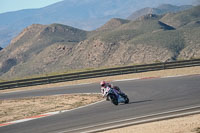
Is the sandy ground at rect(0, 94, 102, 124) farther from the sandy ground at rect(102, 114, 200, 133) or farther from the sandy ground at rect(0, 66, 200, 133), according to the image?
the sandy ground at rect(102, 114, 200, 133)

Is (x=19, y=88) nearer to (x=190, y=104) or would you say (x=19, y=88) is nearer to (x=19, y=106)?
(x=19, y=106)

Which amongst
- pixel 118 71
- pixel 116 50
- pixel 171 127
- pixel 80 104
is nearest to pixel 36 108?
pixel 80 104

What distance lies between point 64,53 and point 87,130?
8678 centimetres

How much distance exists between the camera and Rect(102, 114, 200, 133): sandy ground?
447 inches

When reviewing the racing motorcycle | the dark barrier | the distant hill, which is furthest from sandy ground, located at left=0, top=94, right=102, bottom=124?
the distant hill

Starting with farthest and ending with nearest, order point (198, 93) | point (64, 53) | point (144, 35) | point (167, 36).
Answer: point (64, 53), point (144, 35), point (167, 36), point (198, 93)

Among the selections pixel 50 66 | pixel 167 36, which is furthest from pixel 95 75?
pixel 50 66

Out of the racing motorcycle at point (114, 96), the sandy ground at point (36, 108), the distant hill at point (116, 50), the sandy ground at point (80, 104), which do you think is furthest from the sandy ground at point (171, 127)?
the distant hill at point (116, 50)

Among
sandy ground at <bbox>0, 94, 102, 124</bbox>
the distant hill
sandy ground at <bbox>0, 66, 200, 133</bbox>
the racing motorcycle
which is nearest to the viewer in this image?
sandy ground at <bbox>0, 66, 200, 133</bbox>

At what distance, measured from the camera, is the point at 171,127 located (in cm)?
1180

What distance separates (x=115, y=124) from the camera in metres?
13.2

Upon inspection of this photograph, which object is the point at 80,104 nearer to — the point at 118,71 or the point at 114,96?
the point at 114,96

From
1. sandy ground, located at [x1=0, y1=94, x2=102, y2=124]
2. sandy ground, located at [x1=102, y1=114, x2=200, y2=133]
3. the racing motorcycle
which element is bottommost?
sandy ground, located at [x1=0, y1=94, x2=102, y2=124]

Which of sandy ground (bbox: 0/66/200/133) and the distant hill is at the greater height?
the distant hill
